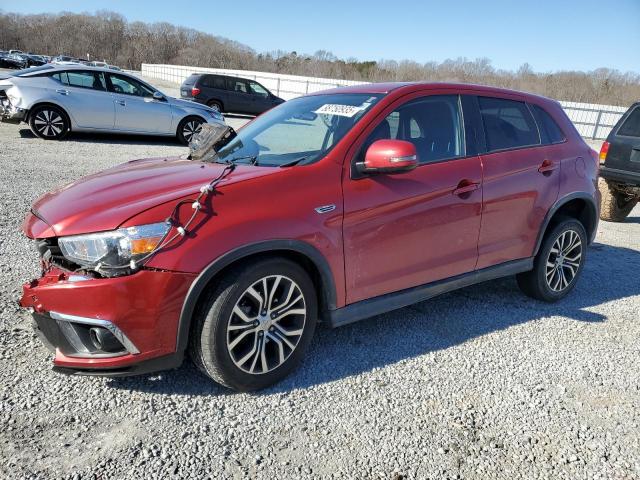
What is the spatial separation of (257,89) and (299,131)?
18702 millimetres

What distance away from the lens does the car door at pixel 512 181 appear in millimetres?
3867

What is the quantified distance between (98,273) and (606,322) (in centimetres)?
394

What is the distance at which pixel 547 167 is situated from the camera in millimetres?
4242

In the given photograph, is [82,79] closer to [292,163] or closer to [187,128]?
[187,128]

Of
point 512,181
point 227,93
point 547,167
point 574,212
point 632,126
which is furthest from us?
point 227,93

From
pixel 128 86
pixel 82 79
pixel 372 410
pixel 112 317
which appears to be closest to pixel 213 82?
pixel 128 86

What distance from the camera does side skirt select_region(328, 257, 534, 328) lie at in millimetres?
3189

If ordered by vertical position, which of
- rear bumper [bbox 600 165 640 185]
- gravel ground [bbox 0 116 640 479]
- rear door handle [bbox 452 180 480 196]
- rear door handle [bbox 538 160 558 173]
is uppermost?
rear door handle [bbox 538 160 558 173]

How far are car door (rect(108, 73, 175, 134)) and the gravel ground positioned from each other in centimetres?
794

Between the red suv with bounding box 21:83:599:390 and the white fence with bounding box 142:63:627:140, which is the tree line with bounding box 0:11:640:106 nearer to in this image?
the white fence with bounding box 142:63:627:140

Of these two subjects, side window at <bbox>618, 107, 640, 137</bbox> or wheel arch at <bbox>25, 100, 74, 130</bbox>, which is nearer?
side window at <bbox>618, 107, 640, 137</bbox>

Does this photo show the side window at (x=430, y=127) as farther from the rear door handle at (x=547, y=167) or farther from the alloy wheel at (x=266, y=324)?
the alloy wheel at (x=266, y=324)

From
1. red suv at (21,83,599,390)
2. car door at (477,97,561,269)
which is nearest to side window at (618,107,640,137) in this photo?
red suv at (21,83,599,390)

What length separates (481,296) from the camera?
4.66 m
